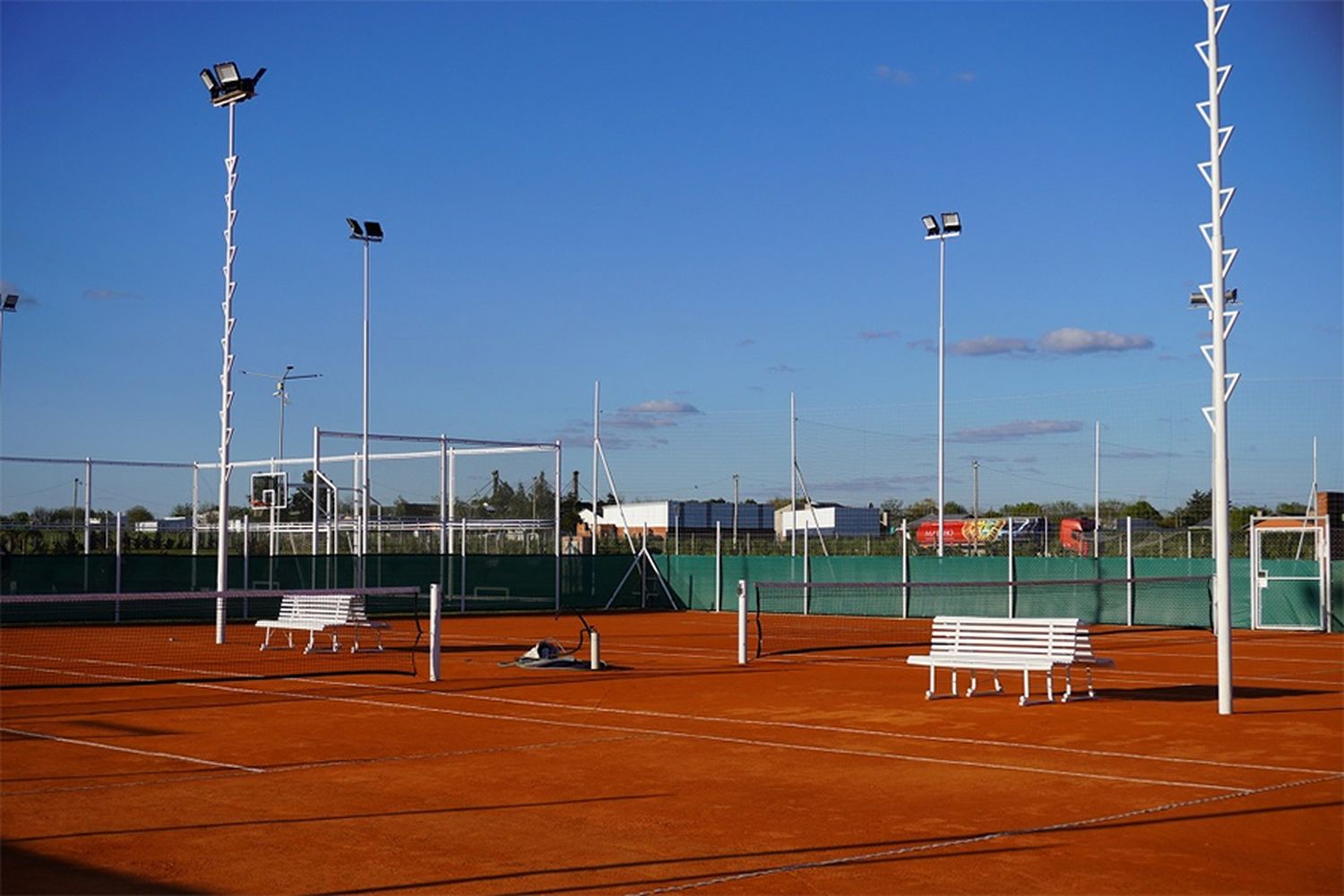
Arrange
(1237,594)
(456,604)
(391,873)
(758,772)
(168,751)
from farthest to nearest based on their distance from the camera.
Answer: (456,604) < (1237,594) < (168,751) < (758,772) < (391,873)

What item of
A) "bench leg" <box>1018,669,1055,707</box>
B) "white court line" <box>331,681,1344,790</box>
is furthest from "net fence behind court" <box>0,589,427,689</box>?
"bench leg" <box>1018,669,1055,707</box>

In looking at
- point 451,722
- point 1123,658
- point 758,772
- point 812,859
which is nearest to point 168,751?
point 451,722

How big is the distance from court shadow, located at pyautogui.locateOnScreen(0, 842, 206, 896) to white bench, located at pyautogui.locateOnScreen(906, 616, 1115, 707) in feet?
30.1

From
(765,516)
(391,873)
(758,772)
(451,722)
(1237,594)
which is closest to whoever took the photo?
(391,873)

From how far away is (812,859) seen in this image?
7672 mm

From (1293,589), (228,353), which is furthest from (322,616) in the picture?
→ (1293,589)

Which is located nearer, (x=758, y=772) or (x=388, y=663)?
(x=758, y=772)

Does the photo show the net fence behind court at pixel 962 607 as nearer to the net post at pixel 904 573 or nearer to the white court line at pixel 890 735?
the net post at pixel 904 573

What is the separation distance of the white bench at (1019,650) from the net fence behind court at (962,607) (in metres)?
8.62

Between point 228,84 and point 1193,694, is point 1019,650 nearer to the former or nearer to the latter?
point 1193,694

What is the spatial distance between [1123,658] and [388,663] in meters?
9.74

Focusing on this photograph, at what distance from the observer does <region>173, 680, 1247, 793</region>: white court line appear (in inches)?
399

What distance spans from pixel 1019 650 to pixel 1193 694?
83.3 inches

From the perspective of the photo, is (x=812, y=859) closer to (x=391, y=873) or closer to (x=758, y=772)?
(x=391, y=873)
